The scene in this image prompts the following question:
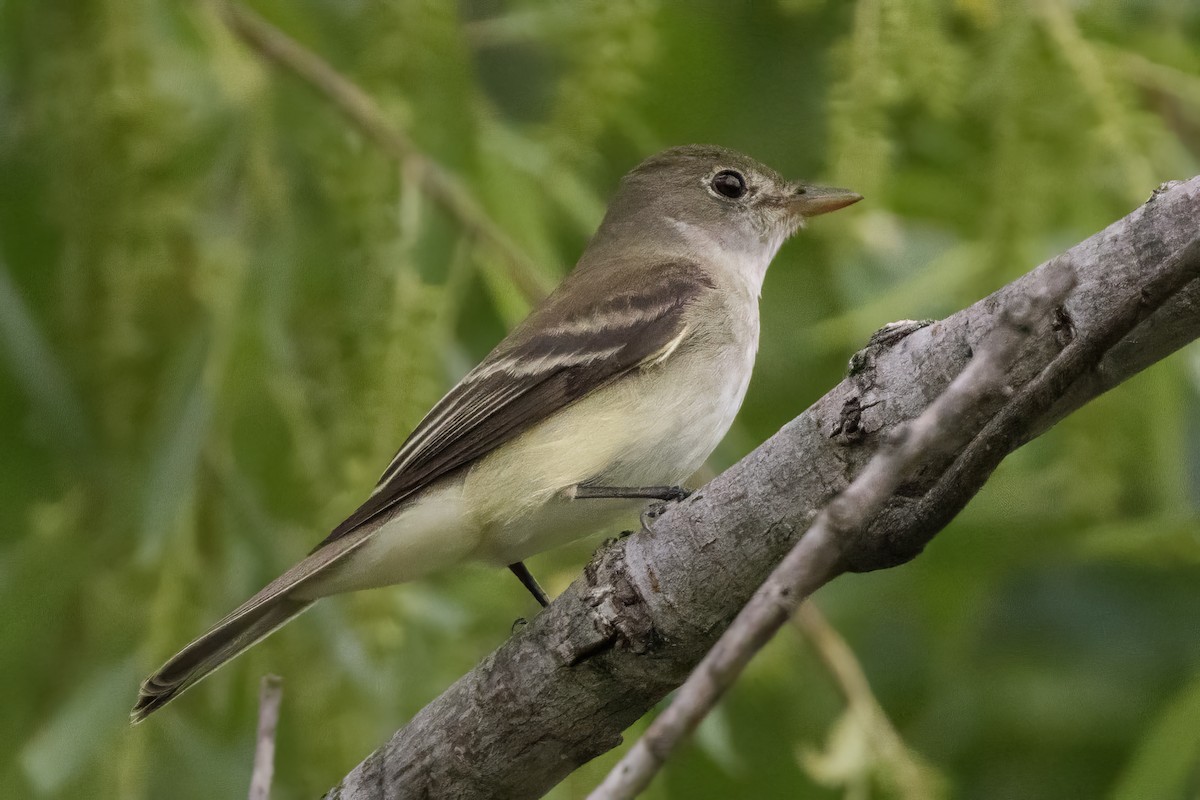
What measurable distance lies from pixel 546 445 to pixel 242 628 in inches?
34.5

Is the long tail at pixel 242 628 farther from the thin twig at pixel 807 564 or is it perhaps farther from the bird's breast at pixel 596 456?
the thin twig at pixel 807 564

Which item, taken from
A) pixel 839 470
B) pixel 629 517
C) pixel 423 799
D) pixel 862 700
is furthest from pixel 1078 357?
pixel 862 700

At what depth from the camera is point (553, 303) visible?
166 inches

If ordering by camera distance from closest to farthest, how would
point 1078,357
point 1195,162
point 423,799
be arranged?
point 1078,357, point 423,799, point 1195,162

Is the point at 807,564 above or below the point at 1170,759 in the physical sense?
above

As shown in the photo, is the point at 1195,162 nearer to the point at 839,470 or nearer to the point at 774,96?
the point at 774,96

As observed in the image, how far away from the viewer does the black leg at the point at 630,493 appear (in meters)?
3.66

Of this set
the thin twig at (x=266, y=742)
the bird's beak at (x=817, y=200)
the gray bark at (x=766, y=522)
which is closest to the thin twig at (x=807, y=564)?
the gray bark at (x=766, y=522)

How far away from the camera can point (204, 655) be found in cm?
329

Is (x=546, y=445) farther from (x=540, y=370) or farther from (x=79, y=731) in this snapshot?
(x=79, y=731)

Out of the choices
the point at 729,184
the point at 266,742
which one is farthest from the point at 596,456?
the point at 729,184

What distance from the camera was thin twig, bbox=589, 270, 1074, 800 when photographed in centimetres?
159

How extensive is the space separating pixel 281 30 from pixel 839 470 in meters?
2.92

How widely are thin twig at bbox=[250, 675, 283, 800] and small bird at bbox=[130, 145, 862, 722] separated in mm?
337
